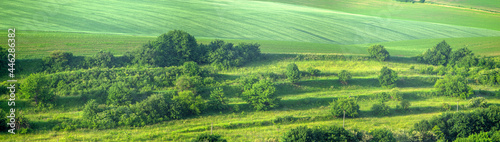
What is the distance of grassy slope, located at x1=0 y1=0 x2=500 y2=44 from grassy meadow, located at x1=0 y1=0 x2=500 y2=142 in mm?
215

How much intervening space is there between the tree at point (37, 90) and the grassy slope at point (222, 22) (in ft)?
74.7

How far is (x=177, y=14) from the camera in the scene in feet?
245

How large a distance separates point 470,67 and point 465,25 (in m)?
43.4

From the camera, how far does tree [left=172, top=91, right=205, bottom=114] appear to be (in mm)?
32594

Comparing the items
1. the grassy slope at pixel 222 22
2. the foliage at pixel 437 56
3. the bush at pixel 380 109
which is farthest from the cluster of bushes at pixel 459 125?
the grassy slope at pixel 222 22

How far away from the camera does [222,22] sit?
7400cm

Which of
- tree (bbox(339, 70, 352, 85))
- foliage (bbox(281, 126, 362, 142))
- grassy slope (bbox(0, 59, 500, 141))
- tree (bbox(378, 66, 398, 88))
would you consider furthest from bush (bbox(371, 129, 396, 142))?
tree (bbox(378, 66, 398, 88))

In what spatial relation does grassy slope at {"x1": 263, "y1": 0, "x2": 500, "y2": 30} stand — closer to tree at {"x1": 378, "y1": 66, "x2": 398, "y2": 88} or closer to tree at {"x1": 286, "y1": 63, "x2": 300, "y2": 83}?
tree at {"x1": 378, "y1": 66, "x2": 398, "y2": 88}

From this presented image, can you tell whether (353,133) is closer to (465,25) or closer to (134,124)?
(134,124)

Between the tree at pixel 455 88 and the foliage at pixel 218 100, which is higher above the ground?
the tree at pixel 455 88

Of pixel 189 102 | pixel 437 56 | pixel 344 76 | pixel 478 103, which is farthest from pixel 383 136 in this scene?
pixel 437 56

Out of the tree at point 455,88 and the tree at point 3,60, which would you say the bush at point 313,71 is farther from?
the tree at point 3,60

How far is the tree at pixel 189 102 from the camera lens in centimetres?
3259

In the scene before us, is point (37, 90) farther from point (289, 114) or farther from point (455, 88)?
point (455, 88)
